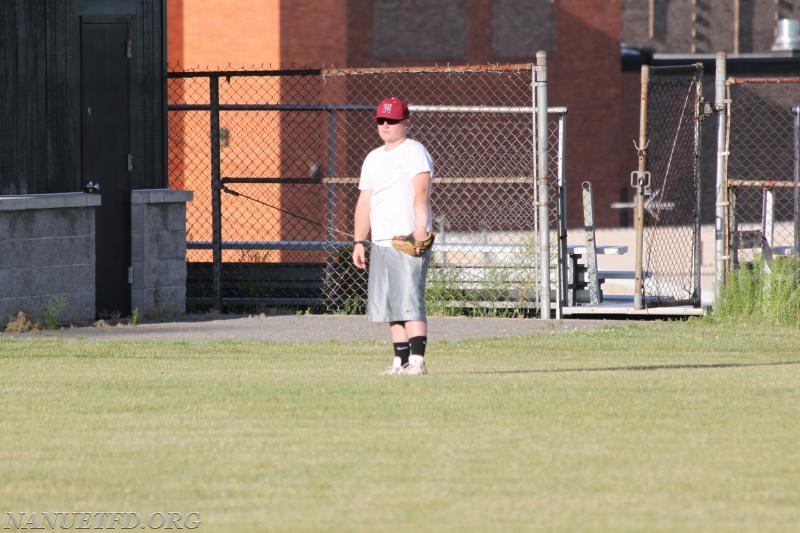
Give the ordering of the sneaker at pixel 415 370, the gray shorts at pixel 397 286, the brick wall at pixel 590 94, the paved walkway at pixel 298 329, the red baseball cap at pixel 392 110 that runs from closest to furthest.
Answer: the red baseball cap at pixel 392 110, the gray shorts at pixel 397 286, the sneaker at pixel 415 370, the paved walkway at pixel 298 329, the brick wall at pixel 590 94

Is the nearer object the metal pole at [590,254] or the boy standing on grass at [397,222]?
the boy standing on grass at [397,222]

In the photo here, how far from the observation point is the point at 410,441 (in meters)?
8.16

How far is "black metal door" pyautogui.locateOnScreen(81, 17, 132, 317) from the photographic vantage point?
52.2 ft

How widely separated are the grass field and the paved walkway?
68.0 inches

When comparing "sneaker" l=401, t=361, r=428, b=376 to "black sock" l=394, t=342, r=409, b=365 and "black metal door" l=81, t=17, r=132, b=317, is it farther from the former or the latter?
"black metal door" l=81, t=17, r=132, b=317

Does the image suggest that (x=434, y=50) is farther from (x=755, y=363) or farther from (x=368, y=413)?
(x=368, y=413)

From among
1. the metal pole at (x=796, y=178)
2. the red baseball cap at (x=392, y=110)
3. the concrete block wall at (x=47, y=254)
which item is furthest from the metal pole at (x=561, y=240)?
the red baseball cap at (x=392, y=110)

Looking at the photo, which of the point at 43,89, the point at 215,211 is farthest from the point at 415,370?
the point at 215,211

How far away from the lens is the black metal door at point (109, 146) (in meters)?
15.9

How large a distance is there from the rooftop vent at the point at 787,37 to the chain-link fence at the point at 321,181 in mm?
8926

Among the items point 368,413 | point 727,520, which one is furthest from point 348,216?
point 727,520

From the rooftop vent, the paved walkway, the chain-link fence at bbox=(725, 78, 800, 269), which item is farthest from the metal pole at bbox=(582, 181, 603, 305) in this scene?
the rooftop vent

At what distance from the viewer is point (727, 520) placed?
6.41 metres

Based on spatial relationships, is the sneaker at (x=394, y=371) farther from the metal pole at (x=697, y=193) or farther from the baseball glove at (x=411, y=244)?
the metal pole at (x=697, y=193)
